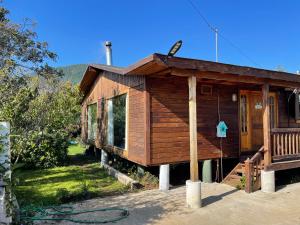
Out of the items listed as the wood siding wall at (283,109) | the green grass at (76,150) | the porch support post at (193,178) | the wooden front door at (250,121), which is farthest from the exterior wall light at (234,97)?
the green grass at (76,150)

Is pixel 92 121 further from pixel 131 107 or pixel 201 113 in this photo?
pixel 201 113

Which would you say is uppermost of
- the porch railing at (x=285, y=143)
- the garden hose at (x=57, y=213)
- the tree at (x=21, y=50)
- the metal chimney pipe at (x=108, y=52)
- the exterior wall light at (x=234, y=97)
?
the metal chimney pipe at (x=108, y=52)

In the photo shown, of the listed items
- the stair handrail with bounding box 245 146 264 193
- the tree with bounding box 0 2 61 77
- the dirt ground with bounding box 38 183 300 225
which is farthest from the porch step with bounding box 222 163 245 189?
the tree with bounding box 0 2 61 77

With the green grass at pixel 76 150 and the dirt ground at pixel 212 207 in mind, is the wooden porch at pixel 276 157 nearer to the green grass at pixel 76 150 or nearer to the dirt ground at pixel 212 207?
the dirt ground at pixel 212 207

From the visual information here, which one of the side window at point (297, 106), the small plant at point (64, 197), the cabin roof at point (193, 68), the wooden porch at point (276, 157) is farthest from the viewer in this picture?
the side window at point (297, 106)

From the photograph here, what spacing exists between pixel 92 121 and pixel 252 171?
30.2ft

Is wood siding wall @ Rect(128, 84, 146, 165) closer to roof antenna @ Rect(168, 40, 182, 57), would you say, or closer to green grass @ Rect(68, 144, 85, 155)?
roof antenna @ Rect(168, 40, 182, 57)

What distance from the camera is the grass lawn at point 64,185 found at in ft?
24.7

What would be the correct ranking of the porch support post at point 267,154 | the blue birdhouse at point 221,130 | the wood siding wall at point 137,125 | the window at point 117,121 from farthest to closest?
the window at point 117,121 → the blue birdhouse at point 221,130 → the wood siding wall at point 137,125 → the porch support post at point 267,154

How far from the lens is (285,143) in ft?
29.1

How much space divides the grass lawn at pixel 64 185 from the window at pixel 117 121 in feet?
4.00

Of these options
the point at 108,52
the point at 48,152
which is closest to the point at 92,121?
the point at 48,152

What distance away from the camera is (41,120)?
9.96 meters

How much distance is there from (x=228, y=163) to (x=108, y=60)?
910 cm
